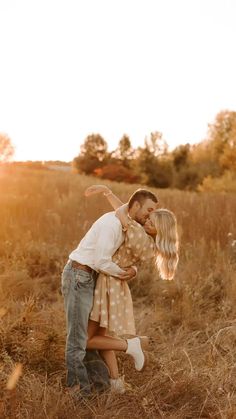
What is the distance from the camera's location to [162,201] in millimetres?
9539

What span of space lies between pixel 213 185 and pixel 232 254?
20.0 metres

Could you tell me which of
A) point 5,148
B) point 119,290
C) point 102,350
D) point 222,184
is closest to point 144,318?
point 102,350

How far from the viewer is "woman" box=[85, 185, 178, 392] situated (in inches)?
148

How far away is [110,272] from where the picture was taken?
366 centimetres

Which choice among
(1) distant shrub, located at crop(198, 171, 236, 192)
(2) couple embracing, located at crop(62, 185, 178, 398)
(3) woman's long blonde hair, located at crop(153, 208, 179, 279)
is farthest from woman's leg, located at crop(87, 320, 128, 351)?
(1) distant shrub, located at crop(198, 171, 236, 192)

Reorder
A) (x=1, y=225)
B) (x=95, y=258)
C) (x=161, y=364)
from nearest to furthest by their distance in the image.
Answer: (x=95, y=258), (x=161, y=364), (x=1, y=225)

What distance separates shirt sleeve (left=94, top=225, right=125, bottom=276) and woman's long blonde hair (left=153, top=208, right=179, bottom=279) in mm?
281

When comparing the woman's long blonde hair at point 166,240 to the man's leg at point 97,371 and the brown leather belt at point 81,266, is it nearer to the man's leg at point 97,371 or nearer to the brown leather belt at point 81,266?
the brown leather belt at point 81,266

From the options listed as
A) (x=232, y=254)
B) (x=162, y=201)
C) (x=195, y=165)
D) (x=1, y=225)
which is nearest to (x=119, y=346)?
(x=232, y=254)

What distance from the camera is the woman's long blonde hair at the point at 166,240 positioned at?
3738mm

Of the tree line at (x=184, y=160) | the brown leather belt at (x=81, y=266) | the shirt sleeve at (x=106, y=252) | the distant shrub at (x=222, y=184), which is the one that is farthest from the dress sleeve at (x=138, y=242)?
the tree line at (x=184, y=160)

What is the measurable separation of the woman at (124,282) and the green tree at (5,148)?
37.2 meters

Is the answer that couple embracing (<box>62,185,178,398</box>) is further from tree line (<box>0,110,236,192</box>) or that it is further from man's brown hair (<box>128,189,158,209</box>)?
tree line (<box>0,110,236,192</box>)

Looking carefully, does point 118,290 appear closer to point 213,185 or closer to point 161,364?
point 161,364
